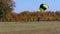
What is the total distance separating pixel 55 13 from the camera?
2420 inches

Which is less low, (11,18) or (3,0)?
(3,0)

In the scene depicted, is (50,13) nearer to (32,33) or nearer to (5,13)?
(5,13)

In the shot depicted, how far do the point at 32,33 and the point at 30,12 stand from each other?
41.6 metres

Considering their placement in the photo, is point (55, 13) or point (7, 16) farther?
point (55, 13)

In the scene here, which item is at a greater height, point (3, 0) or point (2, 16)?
point (3, 0)

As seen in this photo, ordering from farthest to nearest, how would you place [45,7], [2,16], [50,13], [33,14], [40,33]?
[50,13] → [33,14] → [2,16] → [45,7] → [40,33]

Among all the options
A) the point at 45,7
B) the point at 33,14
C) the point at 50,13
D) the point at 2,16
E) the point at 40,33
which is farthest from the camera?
the point at 50,13

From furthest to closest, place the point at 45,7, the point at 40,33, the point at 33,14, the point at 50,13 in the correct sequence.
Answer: the point at 50,13 < the point at 33,14 < the point at 45,7 < the point at 40,33

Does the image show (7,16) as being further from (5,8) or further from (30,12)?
(30,12)

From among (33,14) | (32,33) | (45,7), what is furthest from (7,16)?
(32,33)

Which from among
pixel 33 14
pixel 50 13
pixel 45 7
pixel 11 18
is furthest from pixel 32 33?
pixel 50 13

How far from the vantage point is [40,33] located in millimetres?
16281

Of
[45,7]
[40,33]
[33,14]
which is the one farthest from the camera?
[33,14]

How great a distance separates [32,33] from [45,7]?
4257mm
